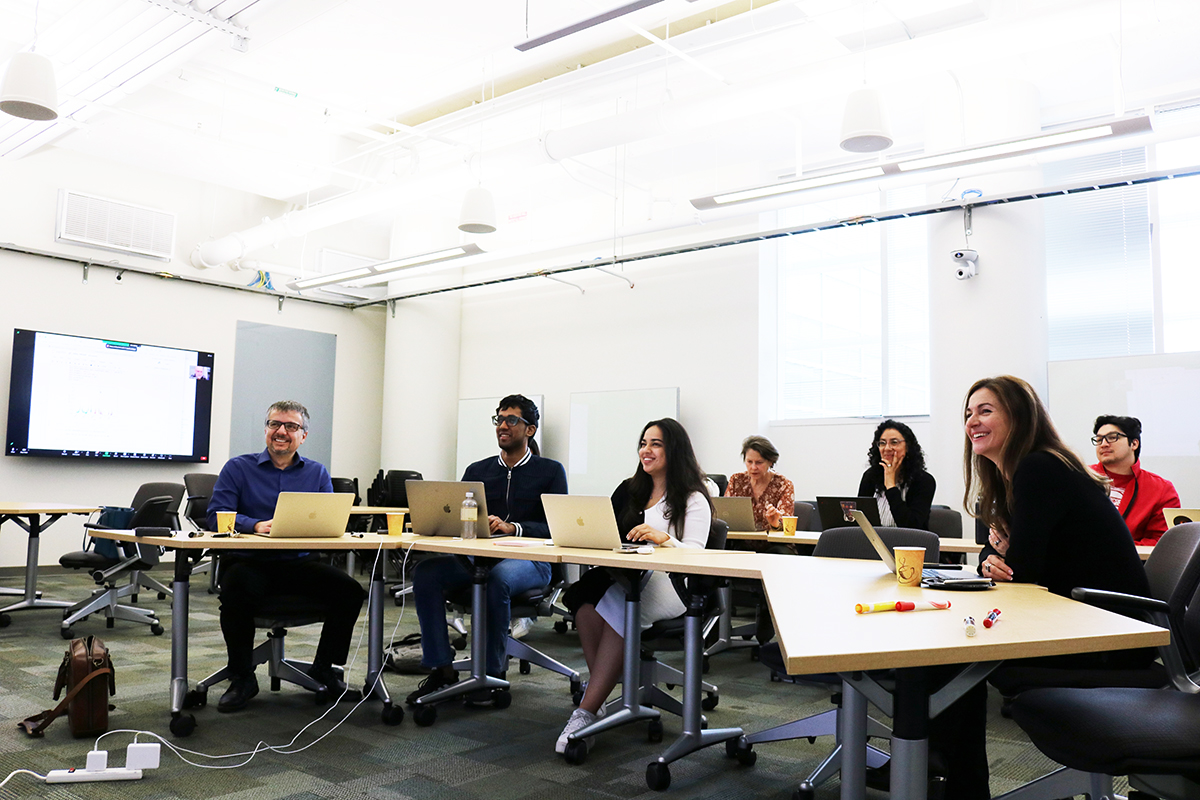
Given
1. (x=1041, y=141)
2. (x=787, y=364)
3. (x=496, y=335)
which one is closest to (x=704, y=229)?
(x=787, y=364)

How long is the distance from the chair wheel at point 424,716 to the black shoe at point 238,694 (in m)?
0.72

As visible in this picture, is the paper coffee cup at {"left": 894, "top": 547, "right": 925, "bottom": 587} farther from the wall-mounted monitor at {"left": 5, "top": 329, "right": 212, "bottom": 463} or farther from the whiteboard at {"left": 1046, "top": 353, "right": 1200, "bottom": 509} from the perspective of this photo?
the wall-mounted monitor at {"left": 5, "top": 329, "right": 212, "bottom": 463}

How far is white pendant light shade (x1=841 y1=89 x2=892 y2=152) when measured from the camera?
4676mm

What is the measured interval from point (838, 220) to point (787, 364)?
179 centimetres

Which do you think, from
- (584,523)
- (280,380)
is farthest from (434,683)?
(280,380)

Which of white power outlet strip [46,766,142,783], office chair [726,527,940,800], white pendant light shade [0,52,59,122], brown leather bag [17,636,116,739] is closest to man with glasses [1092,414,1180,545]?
office chair [726,527,940,800]

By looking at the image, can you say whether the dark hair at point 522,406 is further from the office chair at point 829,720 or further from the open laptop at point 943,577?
the open laptop at point 943,577

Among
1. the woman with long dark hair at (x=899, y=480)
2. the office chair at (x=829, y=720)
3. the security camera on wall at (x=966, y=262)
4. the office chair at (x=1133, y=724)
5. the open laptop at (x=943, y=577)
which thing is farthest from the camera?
the security camera on wall at (x=966, y=262)

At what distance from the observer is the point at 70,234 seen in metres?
8.08

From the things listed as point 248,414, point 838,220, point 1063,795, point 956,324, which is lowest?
point 1063,795

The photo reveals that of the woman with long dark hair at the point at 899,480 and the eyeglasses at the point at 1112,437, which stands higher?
the eyeglasses at the point at 1112,437

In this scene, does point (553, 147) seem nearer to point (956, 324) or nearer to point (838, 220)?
point (838, 220)

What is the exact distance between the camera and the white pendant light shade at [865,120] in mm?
4676

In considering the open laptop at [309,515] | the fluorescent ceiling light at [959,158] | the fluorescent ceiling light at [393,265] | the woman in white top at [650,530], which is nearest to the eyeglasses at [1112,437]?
the fluorescent ceiling light at [959,158]
